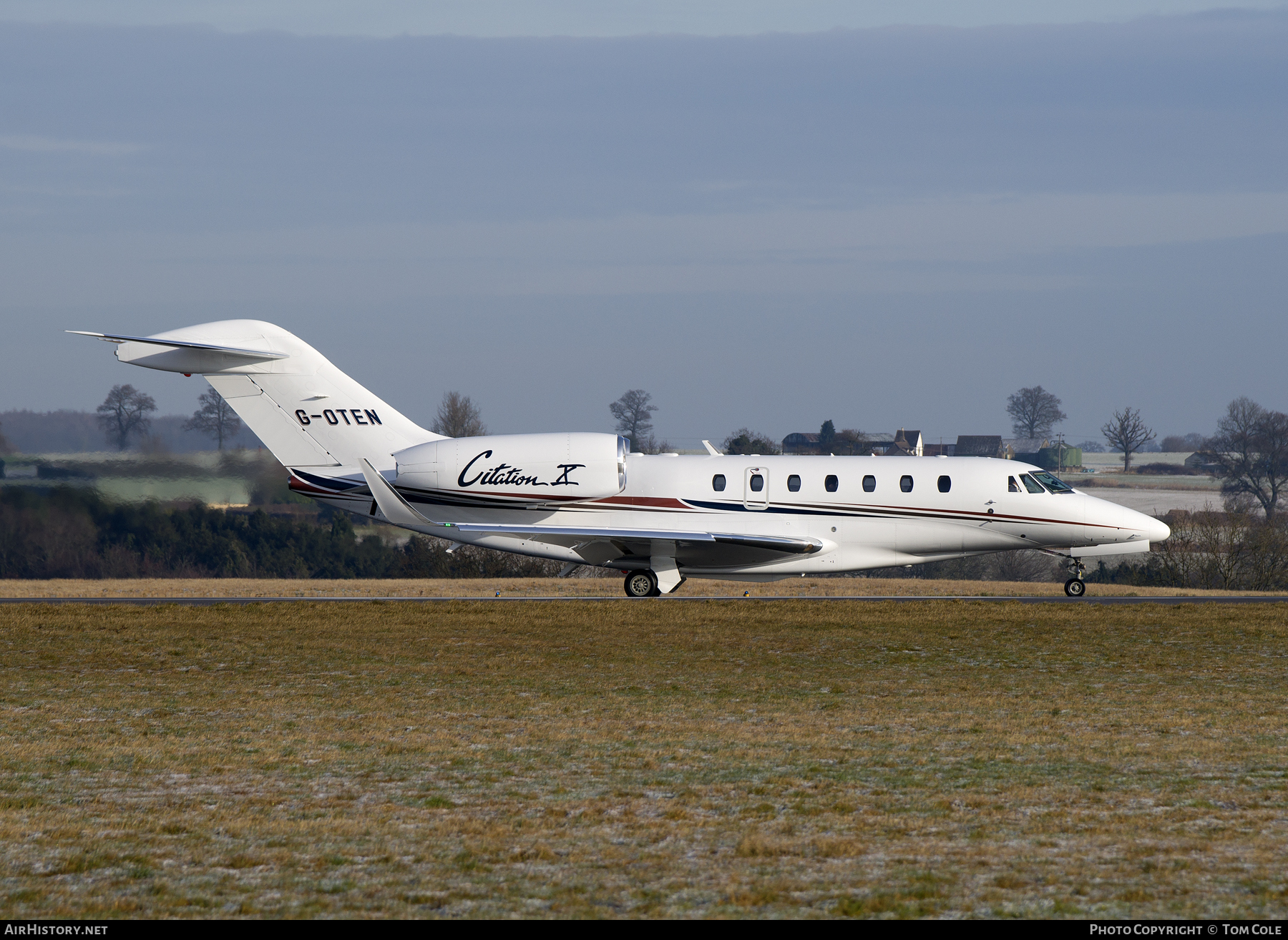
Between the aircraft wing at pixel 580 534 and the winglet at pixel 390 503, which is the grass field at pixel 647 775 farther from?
the winglet at pixel 390 503

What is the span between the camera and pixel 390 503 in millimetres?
26562

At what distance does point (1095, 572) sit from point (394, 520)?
50680 millimetres

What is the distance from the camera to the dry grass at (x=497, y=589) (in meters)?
33.3

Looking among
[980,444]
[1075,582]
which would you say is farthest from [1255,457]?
[1075,582]

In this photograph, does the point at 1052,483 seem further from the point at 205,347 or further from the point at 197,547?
the point at 197,547

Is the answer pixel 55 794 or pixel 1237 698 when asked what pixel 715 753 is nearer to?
pixel 55 794

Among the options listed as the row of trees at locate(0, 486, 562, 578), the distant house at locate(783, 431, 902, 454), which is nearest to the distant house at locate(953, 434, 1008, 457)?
the distant house at locate(783, 431, 902, 454)

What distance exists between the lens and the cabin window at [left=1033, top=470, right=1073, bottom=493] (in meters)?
27.8

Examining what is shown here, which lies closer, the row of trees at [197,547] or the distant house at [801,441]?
the row of trees at [197,547]

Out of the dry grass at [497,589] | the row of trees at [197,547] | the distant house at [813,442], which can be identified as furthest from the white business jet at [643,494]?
the distant house at [813,442]

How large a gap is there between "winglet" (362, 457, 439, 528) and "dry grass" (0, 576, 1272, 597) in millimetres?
5678

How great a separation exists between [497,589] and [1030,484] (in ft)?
56.0

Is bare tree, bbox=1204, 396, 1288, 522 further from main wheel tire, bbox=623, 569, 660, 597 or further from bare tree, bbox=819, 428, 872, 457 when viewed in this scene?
main wheel tire, bbox=623, 569, 660, 597

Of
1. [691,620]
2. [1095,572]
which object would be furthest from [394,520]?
[1095,572]
